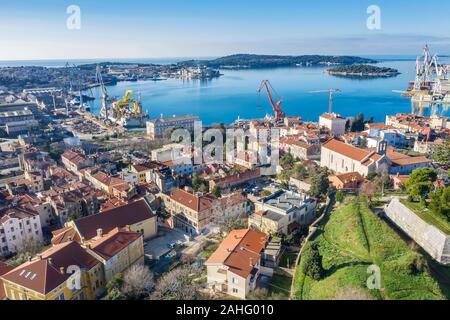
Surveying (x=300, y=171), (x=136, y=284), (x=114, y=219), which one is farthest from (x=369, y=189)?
(x=136, y=284)

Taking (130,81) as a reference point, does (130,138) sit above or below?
below

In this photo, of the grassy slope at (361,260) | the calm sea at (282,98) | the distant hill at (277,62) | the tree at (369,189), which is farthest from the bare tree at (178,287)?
the distant hill at (277,62)

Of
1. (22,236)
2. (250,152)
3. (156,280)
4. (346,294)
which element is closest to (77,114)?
(250,152)

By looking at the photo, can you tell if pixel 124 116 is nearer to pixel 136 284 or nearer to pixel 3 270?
pixel 3 270

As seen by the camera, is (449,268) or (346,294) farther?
(449,268)

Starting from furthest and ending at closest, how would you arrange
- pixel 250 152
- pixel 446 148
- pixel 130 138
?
pixel 130 138
pixel 250 152
pixel 446 148
